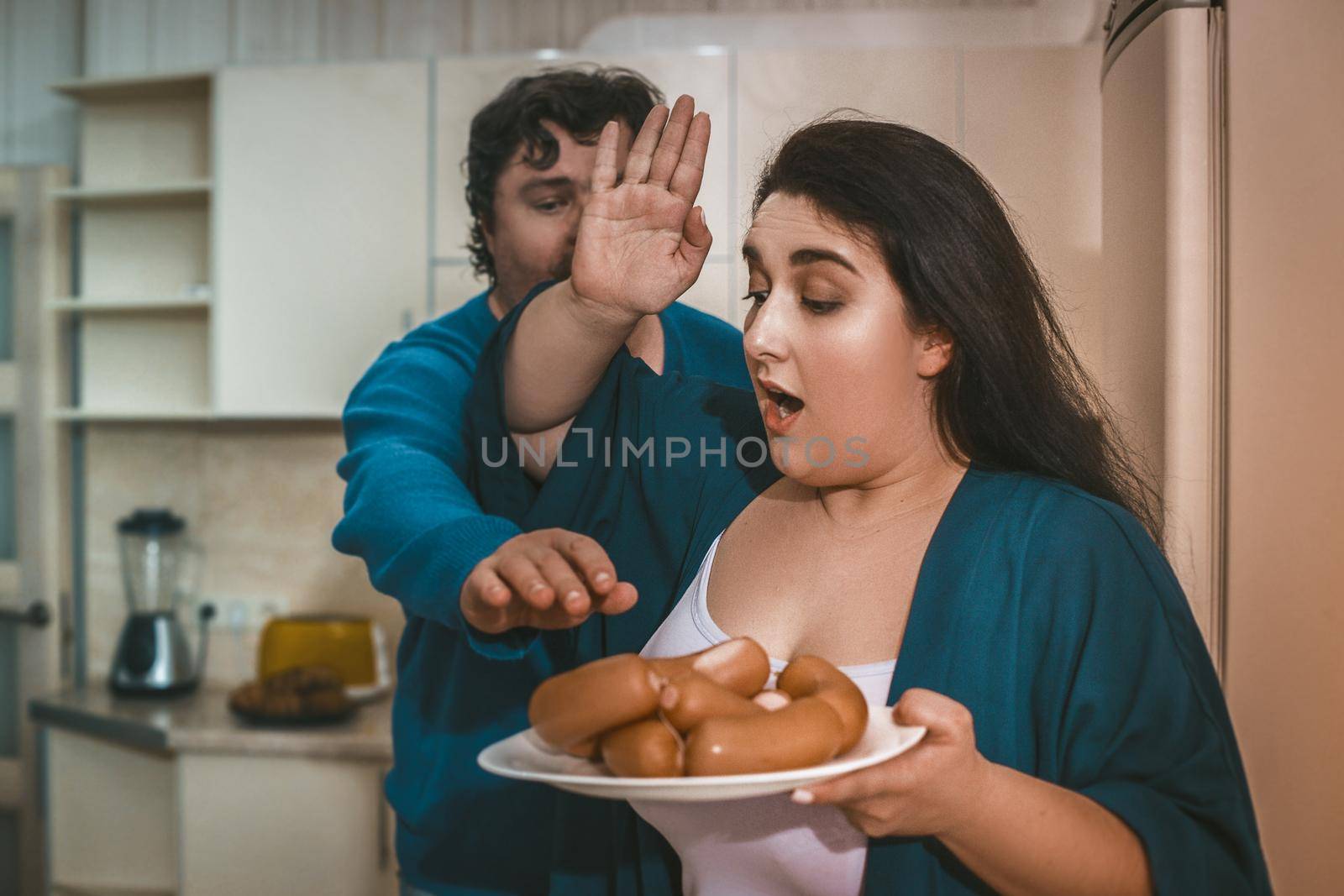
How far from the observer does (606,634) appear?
0.73 meters

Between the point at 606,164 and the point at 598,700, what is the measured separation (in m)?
0.37

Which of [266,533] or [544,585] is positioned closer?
[544,585]

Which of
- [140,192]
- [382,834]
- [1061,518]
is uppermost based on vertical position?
[140,192]

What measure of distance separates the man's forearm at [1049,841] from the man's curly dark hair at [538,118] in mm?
530

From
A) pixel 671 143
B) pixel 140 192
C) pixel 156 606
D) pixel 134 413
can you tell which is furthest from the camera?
pixel 156 606

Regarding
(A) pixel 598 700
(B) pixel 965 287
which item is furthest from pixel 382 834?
(B) pixel 965 287

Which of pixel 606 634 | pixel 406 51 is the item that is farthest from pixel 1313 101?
pixel 406 51

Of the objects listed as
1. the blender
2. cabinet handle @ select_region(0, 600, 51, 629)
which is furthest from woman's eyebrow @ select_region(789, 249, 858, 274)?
cabinet handle @ select_region(0, 600, 51, 629)

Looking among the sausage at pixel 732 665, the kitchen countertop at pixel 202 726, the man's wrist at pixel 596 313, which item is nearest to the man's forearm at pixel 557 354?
the man's wrist at pixel 596 313

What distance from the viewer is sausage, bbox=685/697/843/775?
445mm

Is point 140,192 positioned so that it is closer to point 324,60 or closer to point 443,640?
point 324,60

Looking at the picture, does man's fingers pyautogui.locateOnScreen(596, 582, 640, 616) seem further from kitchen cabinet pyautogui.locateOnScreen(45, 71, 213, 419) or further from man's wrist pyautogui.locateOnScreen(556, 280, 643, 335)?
kitchen cabinet pyautogui.locateOnScreen(45, 71, 213, 419)

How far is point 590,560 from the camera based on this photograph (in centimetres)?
57

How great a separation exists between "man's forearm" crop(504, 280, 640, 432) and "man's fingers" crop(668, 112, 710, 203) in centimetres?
9
